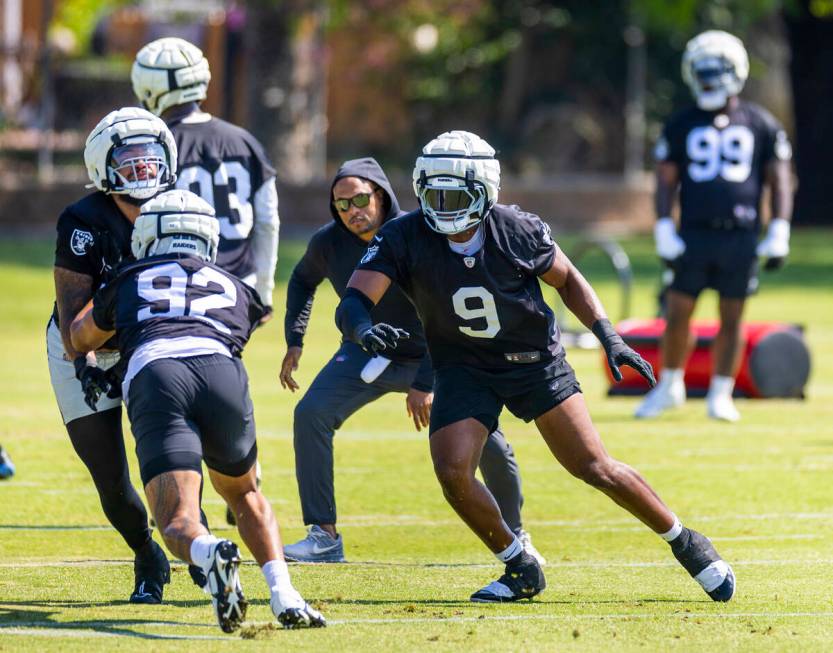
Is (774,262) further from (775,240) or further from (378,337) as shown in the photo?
(378,337)

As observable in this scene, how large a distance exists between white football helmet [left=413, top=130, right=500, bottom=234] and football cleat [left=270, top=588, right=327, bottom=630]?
4.90 feet

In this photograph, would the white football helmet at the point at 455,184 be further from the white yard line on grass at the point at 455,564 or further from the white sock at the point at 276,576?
the white yard line on grass at the point at 455,564

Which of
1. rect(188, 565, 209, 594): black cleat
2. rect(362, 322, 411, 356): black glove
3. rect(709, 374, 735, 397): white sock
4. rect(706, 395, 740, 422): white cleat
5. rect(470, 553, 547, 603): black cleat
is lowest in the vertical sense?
rect(706, 395, 740, 422): white cleat

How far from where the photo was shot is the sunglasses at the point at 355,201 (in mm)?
7793

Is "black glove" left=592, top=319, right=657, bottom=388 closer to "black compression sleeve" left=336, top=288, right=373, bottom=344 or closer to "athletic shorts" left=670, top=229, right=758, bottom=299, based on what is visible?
"black compression sleeve" left=336, top=288, right=373, bottom=344

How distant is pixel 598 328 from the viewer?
677 centimetres

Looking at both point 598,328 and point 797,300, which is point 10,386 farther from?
point 797,300

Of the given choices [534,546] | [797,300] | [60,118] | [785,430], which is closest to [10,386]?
[785,430]

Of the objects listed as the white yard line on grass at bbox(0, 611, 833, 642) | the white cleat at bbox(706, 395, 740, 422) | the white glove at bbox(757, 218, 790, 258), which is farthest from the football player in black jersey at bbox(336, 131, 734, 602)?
the white glove at bbox(757, 218, 790, 258)

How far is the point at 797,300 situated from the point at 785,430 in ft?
33.3

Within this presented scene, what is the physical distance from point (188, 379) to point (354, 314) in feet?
2.66

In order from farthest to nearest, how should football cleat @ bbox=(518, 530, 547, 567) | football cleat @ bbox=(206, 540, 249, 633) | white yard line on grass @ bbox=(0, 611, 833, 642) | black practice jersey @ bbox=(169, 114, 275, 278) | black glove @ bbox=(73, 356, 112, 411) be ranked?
black practice jersey @ bbox=(169, 114, 275, 278) < football cleat @ bbox=(518, 530, 547, 567) < black glove @ bbox=(73, 356, 112, 411) < white yard line on grass @ bbox=(0, 611, 833, 642) < football cleat @ bbox=(206, 540, 249, 633)

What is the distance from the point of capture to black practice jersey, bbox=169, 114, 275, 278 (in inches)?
326

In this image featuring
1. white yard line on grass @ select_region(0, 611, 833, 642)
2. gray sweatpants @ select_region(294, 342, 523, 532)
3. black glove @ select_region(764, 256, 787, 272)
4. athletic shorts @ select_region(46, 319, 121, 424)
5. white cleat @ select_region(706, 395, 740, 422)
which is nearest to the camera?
white yard line on grass @ select_region(0, 611, 833, 642)
